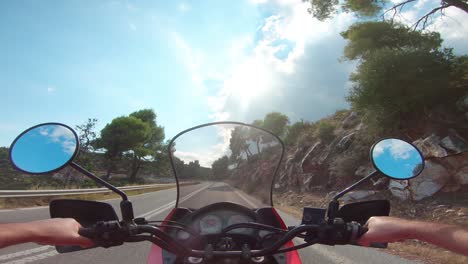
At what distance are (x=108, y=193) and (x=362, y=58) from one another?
18.4m

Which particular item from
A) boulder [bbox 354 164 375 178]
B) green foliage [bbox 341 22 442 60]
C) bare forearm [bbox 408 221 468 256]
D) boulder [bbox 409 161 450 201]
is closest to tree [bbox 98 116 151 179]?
green foliage [bbox 341 22 442 60]

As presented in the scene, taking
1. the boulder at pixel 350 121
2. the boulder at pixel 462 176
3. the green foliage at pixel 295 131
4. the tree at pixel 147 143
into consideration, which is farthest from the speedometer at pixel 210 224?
the tree at pixel 147 143

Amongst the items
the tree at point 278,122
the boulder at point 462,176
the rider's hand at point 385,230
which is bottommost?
the rider's hand at point 385,230

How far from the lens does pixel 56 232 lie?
134 centimetres

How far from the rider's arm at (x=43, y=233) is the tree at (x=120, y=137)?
45.4 meters

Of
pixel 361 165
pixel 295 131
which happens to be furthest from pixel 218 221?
pixel 295 131

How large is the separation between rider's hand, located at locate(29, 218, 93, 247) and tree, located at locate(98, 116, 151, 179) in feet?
149

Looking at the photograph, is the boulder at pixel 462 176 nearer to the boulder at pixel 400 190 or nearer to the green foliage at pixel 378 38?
the boulder at pixel 400 190

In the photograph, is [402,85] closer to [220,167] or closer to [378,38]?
[378,38]

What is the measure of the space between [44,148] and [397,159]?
6.86 ft

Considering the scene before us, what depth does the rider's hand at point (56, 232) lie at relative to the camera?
1.25 meters

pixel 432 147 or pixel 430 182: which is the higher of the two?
pixel 432 147

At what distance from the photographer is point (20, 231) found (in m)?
1.13

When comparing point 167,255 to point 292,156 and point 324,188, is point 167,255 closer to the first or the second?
point 324,188
